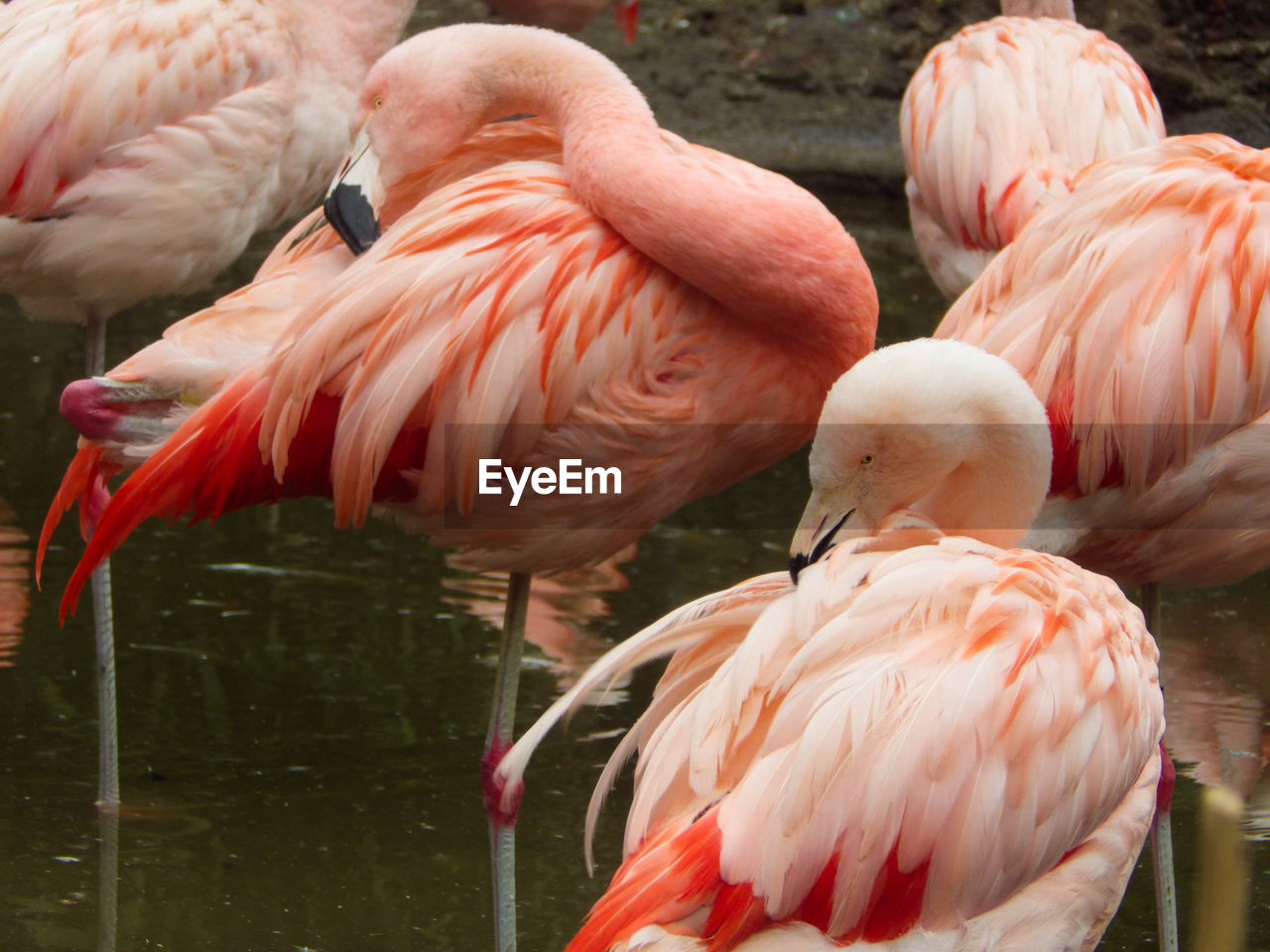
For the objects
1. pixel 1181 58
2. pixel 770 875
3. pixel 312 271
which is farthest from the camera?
pixel 1181 58

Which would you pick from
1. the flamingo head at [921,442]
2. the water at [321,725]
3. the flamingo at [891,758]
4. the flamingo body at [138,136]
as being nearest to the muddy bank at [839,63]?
the water at [321,725]

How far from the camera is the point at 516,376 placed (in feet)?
8.23

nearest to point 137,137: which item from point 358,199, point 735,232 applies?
point 358,199

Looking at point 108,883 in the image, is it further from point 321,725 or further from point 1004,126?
point 1004,126

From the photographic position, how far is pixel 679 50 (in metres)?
8.47

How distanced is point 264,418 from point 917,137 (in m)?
2.47

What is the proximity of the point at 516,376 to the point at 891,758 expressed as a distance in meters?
1.10

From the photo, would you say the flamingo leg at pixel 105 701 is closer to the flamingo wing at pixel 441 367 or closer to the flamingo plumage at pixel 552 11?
the flamingo wing at pixel 441 367

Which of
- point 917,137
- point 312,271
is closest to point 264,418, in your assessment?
point 312,271

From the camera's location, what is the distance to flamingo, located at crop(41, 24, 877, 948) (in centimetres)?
251

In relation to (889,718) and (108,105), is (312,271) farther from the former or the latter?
(889,718)

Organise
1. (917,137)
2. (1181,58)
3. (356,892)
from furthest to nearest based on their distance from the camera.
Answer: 1. (1181,58)
2. (917,137)
3. (356,892)

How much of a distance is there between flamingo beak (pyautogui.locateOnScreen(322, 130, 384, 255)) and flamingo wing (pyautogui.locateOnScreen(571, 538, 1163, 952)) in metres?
1.22

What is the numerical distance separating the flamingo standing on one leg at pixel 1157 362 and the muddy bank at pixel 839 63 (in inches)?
196
